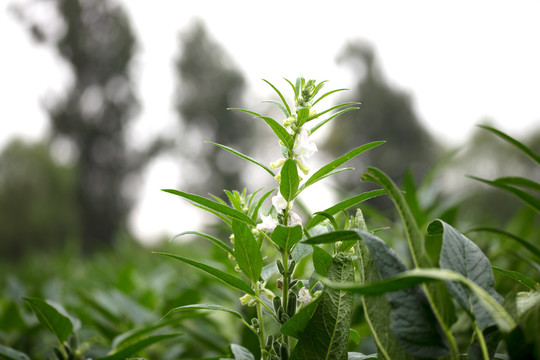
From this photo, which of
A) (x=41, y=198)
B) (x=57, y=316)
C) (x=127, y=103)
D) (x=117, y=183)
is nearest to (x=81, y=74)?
(x=127, y=103)

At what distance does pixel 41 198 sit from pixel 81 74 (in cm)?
976

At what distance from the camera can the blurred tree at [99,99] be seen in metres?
22.5

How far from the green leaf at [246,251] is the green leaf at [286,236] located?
0.03 metres

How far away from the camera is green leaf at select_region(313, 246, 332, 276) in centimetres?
52

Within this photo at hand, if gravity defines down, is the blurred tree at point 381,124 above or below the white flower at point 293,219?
above

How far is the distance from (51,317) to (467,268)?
0.65 m

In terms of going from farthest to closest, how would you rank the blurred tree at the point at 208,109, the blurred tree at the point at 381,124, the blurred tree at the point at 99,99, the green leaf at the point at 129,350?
1. the blurred tree at the point at 381,124
2. the blurred tree at the point at 208,109
3. the blurred tree at the point at 99,99
4. the green leaf at the point at 129,350

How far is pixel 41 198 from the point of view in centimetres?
1625

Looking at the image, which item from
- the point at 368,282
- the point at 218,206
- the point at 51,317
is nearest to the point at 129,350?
the point at 51,317

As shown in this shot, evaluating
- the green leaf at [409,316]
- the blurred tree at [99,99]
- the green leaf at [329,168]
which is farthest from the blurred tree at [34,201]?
the green leaf at [409,316]

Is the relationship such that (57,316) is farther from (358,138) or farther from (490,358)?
(358,138)

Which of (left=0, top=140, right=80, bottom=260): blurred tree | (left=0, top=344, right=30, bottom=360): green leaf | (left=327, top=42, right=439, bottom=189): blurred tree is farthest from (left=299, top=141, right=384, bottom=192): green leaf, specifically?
(left=327, top=42, right=439, bottom=189): blurred tree

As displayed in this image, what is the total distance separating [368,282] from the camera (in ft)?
1.41

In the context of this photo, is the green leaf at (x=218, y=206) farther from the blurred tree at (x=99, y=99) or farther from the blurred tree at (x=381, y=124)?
the blurred tree at (x=381, y=124)
